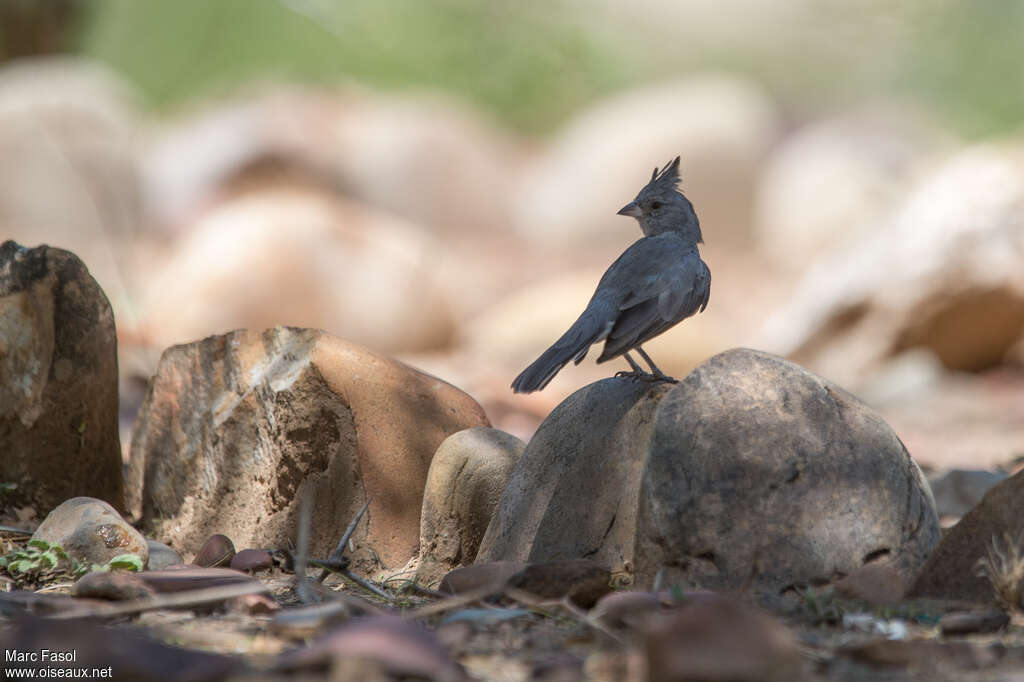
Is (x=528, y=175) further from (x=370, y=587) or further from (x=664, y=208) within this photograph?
(x=370, y=587)

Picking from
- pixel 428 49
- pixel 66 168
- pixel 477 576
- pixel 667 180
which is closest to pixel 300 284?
pixel 66 168

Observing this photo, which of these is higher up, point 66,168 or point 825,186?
point 66,168

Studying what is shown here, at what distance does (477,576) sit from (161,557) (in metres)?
1.28

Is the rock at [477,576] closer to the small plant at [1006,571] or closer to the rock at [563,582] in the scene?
the rock at [563,582]

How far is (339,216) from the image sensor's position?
1145cm

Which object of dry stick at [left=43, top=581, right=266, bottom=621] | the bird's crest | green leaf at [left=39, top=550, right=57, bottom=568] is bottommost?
dry stick at [left=43, top=581, right=266, bottom=621]

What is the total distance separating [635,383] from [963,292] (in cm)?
659

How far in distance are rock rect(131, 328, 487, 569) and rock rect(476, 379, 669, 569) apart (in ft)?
1.89

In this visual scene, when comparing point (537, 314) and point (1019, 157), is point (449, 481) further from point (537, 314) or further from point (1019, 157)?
point (1019, 157)

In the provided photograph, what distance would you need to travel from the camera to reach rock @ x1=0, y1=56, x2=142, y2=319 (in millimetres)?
13112

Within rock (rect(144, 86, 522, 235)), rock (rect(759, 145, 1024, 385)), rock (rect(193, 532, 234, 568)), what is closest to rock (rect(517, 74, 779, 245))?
rock (rect(144, 86, 522, 235))

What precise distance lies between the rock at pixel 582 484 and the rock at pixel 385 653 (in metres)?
1.28

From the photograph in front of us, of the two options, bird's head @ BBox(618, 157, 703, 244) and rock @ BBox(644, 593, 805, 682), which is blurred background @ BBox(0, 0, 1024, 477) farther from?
rock @ BBox(644, 593, 805, 682)

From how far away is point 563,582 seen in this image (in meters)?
3.06
